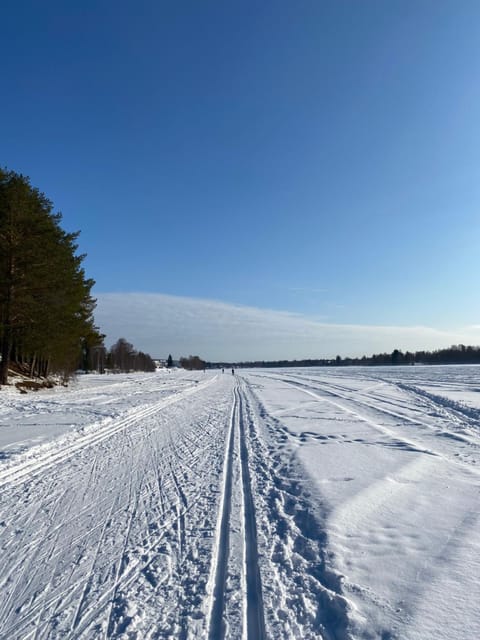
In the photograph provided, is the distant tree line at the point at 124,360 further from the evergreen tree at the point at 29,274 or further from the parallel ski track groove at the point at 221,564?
the parallel ski track groove at the point at 221,564

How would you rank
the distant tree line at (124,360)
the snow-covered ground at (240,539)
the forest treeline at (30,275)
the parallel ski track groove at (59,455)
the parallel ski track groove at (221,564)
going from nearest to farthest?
the parallel ski track groove at (221,564) < the snow-covered ground at (240,539) < the parallel ski track groove at (59,455) < the forest treeline at (30,275) < the distant tree line at (124,360)

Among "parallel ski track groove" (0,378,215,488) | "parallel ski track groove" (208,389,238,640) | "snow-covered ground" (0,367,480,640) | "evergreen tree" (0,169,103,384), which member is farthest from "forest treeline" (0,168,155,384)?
"parallel ski track groove" (208,389,238,640)

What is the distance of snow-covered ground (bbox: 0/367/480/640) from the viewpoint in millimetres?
2789

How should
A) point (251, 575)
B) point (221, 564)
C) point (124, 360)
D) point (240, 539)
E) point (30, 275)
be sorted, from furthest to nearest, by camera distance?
point (124, 360) < point (30, 275) < point (240, 539) < point (221, 564) < point (251, 575)

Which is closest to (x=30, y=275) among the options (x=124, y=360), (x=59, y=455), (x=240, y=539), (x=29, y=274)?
(x=29, y=274)

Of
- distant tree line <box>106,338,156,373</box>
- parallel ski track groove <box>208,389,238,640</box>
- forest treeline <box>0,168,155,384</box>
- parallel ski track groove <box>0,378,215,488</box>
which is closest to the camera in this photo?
parallel ski track groove <box>208,389,238,640</box>

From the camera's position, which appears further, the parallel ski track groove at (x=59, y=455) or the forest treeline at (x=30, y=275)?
the forest treeline at (x=30, y=275)

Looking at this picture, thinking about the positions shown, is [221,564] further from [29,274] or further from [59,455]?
[29,274]

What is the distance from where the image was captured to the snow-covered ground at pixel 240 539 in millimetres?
2789

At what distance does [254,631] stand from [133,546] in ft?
5.50

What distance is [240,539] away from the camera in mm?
3982

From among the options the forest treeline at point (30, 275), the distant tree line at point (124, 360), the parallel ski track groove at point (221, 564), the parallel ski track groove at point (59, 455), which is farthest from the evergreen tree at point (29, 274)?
the distant tree line at point (124, 360)

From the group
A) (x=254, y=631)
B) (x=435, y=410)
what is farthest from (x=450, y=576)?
(x=435, y=410)

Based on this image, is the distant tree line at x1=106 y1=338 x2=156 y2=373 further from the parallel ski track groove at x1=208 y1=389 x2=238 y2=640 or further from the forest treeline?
the parallel ski track groove at x1=208 y1=389 x2=238 y2=640
